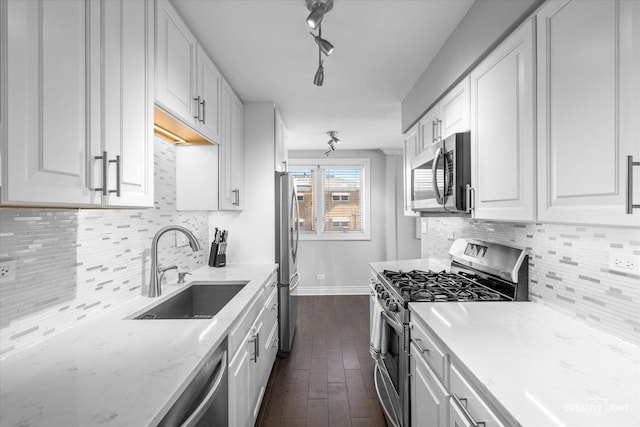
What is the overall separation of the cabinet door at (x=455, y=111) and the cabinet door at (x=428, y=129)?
8 cm

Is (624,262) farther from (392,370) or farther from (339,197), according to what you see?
(339,197)

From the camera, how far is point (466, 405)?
104 cm

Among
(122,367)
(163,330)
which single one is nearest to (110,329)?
(163,330)

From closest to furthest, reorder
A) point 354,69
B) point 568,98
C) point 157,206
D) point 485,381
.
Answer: point 485,381
point 568,98
point 157,206
point 354,69

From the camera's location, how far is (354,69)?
2.45 metres

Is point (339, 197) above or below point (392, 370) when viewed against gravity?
above

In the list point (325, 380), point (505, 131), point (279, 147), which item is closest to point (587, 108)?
point (505, 131)

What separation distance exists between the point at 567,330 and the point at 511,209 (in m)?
0.52

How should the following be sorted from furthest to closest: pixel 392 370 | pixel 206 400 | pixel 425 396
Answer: pixel 392 370 < pixel 425 396 < pixel 206 400

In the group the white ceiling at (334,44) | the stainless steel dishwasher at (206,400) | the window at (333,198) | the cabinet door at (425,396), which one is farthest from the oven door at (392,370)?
the window at (333,198)

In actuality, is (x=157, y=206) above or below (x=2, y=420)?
above

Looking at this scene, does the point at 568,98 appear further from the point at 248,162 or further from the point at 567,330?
the point at 248,162

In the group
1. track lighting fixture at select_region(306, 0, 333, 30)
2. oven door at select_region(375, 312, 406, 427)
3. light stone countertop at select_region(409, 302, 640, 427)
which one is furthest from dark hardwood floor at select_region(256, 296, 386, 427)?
track lighting fixture at select_region(306, 0, 333, 30)

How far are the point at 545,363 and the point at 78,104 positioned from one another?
1636mm
